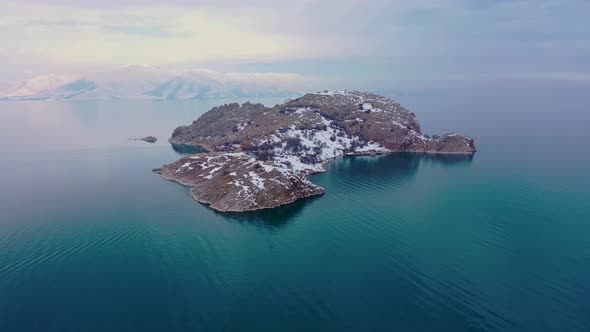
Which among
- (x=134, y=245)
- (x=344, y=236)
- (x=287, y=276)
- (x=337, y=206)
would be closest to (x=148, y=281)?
(x=134, y=245)

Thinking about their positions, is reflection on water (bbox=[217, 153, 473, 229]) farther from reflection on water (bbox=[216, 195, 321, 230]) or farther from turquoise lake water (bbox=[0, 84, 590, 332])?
turquoise lake water (bbox=[0, 84, 590, 332])

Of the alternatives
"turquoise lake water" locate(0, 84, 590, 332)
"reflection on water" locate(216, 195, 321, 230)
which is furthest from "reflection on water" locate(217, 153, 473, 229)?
"turquoise lake water" locate(0, 84, 590, 332)

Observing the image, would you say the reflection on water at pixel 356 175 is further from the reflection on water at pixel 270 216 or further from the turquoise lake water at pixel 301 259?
the turquoise lake water at pixel 301 259

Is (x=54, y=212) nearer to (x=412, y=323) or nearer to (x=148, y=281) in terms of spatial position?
(x=148, y=281)

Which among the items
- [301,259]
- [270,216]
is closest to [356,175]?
[270,216]

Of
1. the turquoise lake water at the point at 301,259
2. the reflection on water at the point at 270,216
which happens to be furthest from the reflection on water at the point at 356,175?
the turquoise lake water at the point at 301,259

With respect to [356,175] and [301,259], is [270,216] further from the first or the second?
[356,175]
